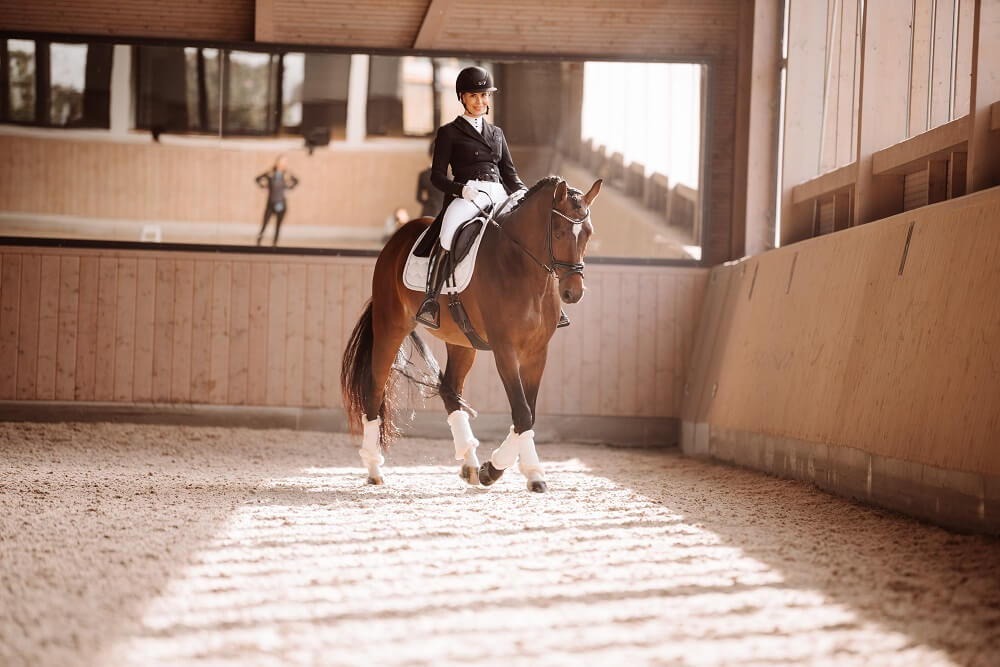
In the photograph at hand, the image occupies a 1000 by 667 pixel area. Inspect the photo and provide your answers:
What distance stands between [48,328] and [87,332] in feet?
0.97

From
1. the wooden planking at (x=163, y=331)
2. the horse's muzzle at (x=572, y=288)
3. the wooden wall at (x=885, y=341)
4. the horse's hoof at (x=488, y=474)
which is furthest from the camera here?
the wooden planking at (x=163, y=331)

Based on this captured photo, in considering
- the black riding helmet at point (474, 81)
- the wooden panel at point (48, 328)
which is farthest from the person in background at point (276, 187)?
the black riding helmet at point (474, 81)

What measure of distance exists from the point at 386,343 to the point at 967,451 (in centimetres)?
307

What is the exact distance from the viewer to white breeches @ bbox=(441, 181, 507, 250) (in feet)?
17.8

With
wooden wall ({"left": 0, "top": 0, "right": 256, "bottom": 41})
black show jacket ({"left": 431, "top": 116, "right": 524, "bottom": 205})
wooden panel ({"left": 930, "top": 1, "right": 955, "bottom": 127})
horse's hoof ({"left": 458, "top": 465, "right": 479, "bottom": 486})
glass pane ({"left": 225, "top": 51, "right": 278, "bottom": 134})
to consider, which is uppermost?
wooden wall ({"left": 0, "top": 0, "right": 256, "bottom": 41})

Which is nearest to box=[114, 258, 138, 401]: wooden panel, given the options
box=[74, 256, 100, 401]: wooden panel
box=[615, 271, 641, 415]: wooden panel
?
box=[74, 256, 100, 401]: wooden panel

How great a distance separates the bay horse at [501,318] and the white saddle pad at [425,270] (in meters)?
0.03

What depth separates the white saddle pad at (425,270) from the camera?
5340 mm

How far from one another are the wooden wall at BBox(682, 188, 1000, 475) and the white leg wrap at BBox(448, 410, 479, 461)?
1706 millimetres

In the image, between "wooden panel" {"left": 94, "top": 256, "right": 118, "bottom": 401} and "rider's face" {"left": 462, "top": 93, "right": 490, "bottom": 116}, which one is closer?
"rider's face" {"left": 462, "top": 93, "right": 490, "bottom": 116}

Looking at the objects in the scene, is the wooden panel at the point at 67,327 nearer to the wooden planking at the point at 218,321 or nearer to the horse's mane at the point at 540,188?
the wooden planking at the point at 218,321

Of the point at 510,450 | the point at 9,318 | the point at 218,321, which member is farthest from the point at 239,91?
the point at 510,450

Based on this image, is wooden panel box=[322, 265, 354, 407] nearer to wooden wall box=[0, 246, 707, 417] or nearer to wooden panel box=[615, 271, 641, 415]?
wooden wall box=[0, 246, 707, 417]

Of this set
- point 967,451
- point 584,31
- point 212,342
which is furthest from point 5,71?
point 967,451
